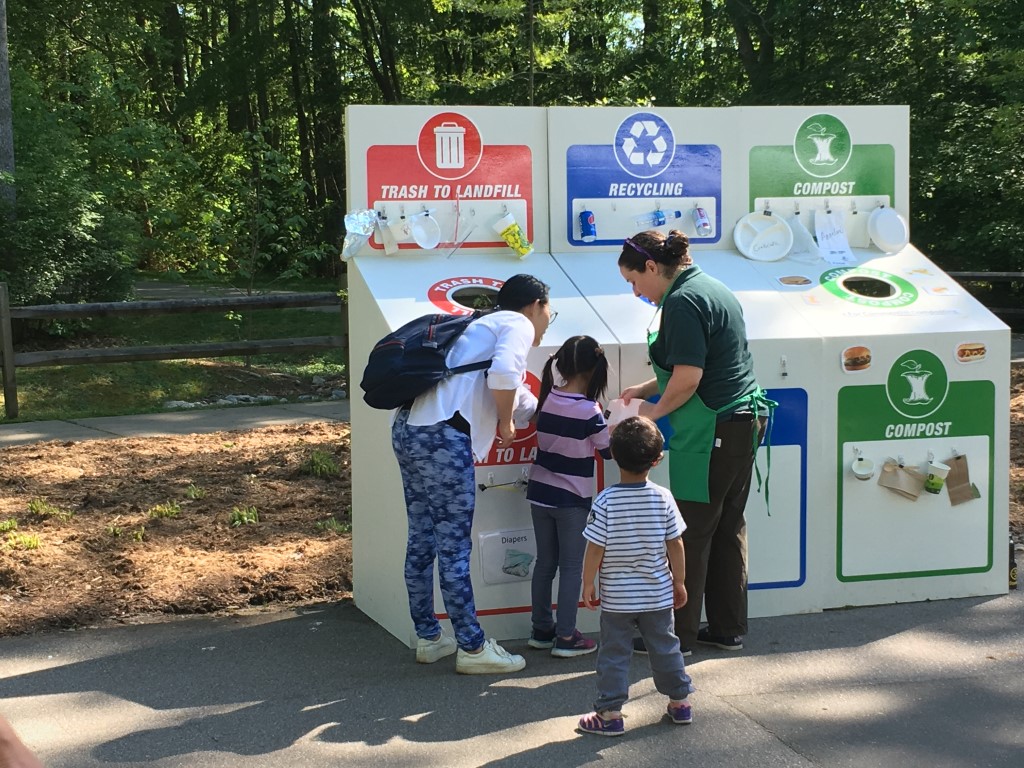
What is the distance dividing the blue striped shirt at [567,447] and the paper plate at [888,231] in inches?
83.4

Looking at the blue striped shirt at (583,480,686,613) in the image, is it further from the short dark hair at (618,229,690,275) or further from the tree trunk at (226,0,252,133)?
the tree trunk at (226,0,252,133)

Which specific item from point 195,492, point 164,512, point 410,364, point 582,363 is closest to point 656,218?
point 582,363

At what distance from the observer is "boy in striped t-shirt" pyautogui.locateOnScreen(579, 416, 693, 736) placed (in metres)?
3.82

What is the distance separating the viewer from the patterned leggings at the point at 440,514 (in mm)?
4207

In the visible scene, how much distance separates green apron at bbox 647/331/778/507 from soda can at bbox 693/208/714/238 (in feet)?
3.90

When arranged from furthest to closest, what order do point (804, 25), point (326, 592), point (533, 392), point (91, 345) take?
1. point (804, 25)
2. point (91, 345)
3. point (326, 592)
4. point (533, 392)

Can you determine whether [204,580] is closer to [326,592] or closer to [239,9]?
[326,592]

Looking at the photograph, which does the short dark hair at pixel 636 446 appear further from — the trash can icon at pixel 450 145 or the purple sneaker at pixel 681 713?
the trash can icon at pixel 450 145

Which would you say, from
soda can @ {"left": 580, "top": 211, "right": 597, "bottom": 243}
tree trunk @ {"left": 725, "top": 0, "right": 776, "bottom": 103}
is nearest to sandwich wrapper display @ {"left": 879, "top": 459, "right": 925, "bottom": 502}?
soda can @ {"left": 580, "top": 211, "right": 597, "bottom": 243}

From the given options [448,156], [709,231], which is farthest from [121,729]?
[709,231]

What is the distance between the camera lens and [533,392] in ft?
15.6

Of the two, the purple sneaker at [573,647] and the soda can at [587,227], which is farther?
the soda can at [587,227]

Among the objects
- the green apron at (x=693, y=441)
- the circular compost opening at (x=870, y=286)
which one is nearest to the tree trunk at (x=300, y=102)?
the circular compost opening at (x=870, y=286)

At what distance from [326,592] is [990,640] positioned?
307cm
